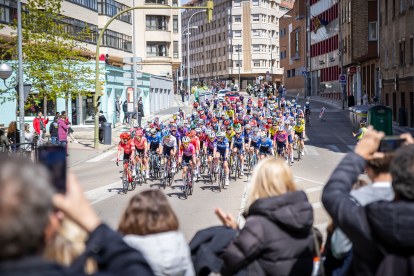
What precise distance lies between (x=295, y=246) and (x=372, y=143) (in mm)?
893

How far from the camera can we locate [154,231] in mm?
3336

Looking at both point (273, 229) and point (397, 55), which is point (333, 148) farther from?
point (273, 229)

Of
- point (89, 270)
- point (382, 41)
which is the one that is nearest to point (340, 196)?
point (89, 270)

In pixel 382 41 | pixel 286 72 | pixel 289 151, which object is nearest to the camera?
pixel 289 151

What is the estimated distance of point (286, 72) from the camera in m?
98.5

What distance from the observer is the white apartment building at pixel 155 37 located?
214ft

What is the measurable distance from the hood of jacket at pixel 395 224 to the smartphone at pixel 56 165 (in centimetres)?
166

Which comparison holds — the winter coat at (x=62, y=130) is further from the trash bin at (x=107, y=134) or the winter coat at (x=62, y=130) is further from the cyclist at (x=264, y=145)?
the cyclist at (x=264, y=145)

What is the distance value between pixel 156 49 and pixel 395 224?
214 feet

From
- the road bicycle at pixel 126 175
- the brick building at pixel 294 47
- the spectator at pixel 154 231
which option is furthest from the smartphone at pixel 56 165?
the brick building at pixel 294 47

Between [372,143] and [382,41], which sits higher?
[382,41]

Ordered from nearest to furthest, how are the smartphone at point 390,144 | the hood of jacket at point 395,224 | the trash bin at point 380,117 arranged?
the hood of jacket at point 395,224 < the smartphone at point 390,144 < the trash bin at point 380,117

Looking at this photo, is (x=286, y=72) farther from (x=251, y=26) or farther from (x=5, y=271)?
(x=5, y=271)

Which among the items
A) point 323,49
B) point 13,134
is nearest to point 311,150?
point 13,134
